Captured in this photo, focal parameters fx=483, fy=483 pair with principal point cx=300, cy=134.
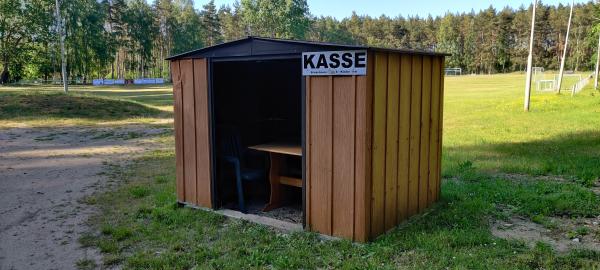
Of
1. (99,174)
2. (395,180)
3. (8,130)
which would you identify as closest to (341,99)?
(395,180)

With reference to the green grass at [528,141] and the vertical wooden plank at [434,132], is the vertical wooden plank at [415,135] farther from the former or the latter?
the green grass at [528,141]

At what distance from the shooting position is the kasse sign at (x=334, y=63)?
4750mm

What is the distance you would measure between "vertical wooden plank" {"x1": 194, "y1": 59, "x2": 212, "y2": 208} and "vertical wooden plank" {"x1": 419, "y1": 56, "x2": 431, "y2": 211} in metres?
2.70

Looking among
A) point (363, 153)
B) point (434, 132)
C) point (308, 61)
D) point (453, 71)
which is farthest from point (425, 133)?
point (453, 71)

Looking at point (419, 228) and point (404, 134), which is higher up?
point (404, 134)

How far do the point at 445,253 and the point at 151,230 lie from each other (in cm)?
329

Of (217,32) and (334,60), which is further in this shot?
(217,32)

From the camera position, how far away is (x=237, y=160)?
20.9ft

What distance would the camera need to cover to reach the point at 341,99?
195 inches

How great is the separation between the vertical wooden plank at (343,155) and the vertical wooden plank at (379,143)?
0.23 metres

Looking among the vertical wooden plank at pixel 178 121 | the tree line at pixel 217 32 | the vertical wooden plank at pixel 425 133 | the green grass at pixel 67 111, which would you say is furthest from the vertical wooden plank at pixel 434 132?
the tree line at pixel 217 32

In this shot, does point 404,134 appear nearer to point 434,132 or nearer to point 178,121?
point 434,132

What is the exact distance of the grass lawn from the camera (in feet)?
14.8

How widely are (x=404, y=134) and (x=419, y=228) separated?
108cm
